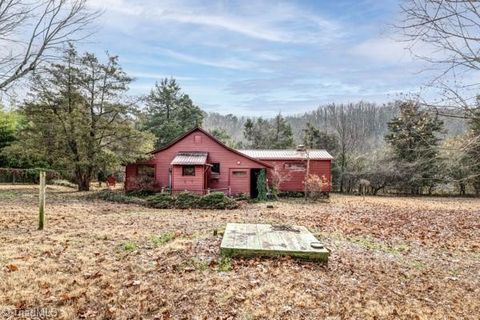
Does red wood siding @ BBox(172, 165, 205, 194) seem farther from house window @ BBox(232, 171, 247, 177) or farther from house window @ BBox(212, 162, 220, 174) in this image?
house window @ BBox(232, 171, 247, 177)

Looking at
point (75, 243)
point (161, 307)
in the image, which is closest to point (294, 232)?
point (161, 307)

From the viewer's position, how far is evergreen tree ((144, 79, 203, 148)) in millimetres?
39250

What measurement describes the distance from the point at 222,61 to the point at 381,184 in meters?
21.9

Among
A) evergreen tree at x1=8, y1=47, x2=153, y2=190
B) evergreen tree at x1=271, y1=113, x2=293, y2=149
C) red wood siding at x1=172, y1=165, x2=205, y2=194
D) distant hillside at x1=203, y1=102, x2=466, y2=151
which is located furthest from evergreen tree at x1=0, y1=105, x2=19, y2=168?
distant hillside at x1=203, y1=102, x2=466, y2=151

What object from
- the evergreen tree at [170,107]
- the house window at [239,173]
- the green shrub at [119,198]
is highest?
the evergreen tree at [170,107]

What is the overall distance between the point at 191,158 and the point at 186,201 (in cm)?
535

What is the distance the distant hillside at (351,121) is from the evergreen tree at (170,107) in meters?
16.6

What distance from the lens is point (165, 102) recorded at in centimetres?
4022

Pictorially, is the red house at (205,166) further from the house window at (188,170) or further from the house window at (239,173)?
the house window at (188,170)

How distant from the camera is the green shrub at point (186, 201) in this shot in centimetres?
1650

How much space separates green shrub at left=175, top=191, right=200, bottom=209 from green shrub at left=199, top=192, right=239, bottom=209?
0.29 m

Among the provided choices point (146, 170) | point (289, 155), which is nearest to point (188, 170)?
point (146, 170)

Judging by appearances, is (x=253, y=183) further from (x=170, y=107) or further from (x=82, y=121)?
(x=170, y=107)

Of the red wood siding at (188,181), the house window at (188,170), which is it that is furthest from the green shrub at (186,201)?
the house window at (188,170)
